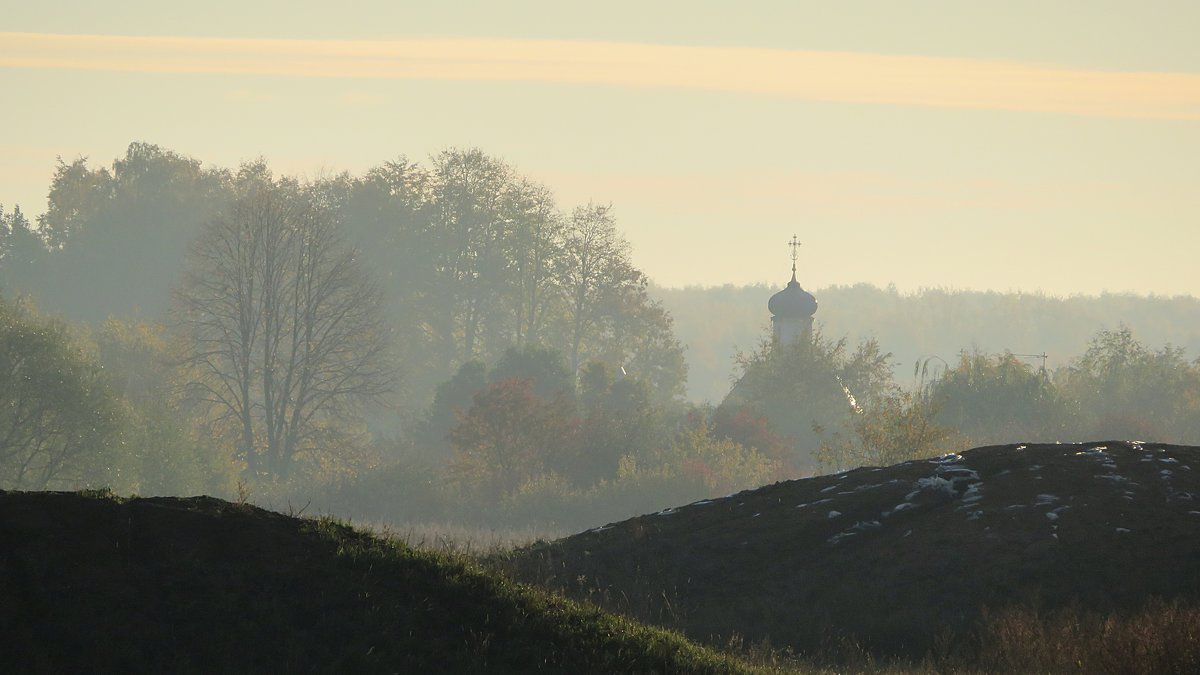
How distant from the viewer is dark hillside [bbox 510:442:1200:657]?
21.3 metres

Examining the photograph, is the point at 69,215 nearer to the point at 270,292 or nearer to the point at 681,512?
the point at 270,292

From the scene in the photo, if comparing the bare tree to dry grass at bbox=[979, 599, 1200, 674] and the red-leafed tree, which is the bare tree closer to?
the red-leafed tree

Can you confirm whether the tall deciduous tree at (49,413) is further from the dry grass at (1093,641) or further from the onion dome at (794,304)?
the onion dome at (794,304)

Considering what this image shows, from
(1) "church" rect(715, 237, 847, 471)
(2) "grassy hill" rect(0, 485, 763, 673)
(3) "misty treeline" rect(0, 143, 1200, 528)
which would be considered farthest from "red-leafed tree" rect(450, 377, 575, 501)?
(2) "grassy hill" rect(0, 485, 763, 673)

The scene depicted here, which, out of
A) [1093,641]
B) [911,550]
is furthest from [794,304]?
[1093,641]

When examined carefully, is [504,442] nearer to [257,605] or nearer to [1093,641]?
[1093,641]

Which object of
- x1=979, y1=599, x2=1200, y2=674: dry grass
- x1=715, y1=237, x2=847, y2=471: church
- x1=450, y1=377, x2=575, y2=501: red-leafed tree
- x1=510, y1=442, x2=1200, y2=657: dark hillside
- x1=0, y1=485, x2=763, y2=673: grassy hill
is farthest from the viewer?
x1=715, y1=237, x2=847, y2=471: church

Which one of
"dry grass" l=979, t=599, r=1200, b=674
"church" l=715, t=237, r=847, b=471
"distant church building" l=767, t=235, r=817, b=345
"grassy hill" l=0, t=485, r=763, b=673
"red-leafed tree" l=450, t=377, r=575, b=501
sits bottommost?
"dry grass" l=979, t=599, r=1200, b=674

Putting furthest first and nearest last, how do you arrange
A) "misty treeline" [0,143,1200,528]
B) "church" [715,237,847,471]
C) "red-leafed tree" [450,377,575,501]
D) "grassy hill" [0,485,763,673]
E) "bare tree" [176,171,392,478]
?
"church" [715,237,847,471] < "bare tree" [176,171,392,478] < "red-leafed tree" [450,377,575,501] < "misty treeline" [0,143,1200,528] < "grassy hill" [0,485,763,673]

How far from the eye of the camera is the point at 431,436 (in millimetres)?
83875

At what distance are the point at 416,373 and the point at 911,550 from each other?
8636cm

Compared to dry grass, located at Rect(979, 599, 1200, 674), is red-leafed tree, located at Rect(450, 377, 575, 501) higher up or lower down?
higher up

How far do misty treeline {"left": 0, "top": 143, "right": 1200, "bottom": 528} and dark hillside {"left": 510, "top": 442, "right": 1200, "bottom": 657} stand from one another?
28201 millimetres

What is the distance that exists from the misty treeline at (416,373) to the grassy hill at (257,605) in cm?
4022
